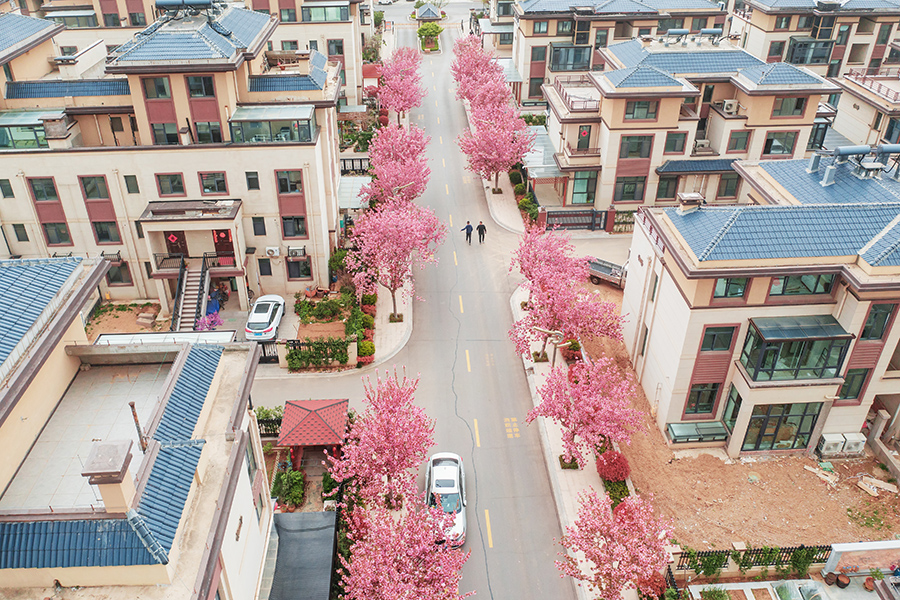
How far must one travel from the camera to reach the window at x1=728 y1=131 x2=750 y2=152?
2224 inches

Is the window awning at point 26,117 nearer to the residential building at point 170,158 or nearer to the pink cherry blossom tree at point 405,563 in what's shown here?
the residential building at point 170,158

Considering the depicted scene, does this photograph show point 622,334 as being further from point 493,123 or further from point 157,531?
point 157,531

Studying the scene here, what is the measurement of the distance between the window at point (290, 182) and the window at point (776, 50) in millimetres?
60261

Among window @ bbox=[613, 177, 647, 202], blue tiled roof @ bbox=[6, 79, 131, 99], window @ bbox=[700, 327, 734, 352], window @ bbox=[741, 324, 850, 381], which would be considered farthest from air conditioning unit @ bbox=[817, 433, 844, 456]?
blue tiled roof @ bbox=[6, 79, 131, 99]

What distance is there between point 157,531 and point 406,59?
74.7 m

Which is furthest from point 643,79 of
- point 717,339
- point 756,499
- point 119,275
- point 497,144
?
point 119,275

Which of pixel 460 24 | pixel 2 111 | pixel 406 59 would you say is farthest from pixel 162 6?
pixel 460 24

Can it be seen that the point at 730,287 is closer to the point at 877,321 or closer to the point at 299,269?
the point at 877,321

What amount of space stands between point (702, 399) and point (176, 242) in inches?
1387

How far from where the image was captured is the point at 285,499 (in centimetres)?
3328

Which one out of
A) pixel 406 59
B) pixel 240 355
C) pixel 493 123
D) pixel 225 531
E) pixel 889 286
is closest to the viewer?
pixel 225 531

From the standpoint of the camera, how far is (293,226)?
4741 cm

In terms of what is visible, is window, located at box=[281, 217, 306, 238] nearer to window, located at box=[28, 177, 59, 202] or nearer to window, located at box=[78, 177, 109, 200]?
window, located at box=[78, 177, 109, 200]

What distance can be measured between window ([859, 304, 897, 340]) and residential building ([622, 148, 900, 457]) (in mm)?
70
